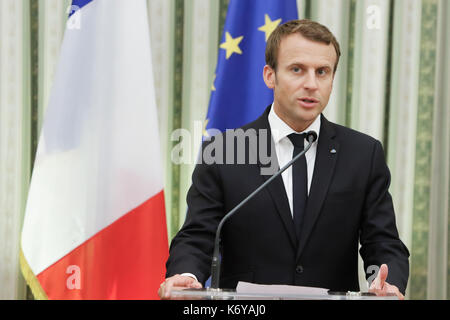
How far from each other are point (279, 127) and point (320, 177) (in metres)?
0.23

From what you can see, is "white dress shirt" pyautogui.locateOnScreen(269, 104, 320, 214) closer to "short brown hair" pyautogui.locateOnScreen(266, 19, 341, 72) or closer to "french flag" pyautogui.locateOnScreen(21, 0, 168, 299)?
"short brown hair" pyautogui.locateOnScreen(266, 19, 341, 72)

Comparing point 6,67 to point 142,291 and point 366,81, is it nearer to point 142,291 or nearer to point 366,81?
point 142,291

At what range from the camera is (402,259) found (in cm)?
176

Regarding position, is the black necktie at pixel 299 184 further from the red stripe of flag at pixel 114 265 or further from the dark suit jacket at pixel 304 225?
the red stripe of flag at pixel 114 265

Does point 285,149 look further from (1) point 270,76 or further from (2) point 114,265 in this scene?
(2) point 114,265

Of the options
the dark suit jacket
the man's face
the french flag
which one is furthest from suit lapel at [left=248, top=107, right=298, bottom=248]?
the french flag

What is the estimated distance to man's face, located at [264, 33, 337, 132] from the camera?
1835mm

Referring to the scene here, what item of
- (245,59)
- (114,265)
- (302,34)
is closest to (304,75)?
(302,34)

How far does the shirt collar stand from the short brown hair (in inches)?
7.1

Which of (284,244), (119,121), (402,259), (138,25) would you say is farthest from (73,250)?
(402,259)

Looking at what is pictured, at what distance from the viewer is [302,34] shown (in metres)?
1.87

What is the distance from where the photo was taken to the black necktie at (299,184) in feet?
6.19

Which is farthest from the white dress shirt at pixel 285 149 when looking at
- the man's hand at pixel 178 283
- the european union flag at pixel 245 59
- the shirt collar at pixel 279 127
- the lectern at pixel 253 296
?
the european union flag at pixel 245 59

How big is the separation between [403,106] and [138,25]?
164 cm
